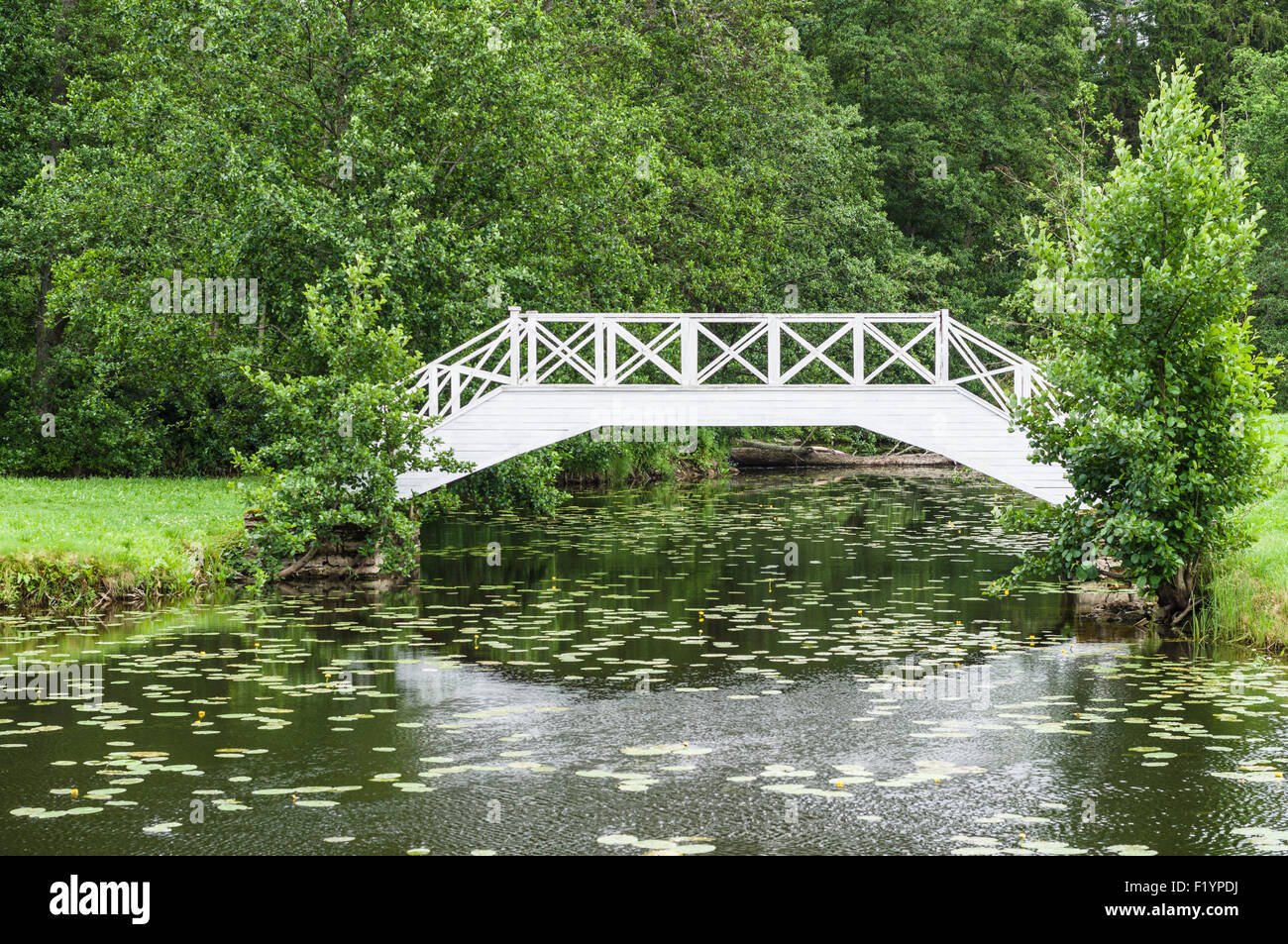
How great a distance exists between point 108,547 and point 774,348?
9774mm

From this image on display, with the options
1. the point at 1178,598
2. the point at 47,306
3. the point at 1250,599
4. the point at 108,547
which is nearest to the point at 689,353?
the point at 1178,598

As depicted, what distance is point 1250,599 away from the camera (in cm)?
1288

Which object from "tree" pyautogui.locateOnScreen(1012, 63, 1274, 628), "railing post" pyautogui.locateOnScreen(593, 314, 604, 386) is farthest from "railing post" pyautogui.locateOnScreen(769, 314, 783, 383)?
"tree" pyautogui.locateOnScreen(1012, 63, 1274, 628)

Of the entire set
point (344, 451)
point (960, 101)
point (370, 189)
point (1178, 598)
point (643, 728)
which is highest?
point (960, 101)

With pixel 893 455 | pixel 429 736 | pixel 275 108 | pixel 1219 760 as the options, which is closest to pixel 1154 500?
pixel 1219 760

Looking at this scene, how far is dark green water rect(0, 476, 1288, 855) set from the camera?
7145mm

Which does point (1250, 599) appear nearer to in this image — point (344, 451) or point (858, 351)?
point (858, 351)

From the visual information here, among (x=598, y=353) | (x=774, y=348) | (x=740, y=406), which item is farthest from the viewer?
(x=598, y=353)

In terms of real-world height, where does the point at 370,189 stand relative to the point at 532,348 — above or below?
above

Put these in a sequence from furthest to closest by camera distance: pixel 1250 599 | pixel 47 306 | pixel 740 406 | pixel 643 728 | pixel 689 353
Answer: pixel 47 306
pixel 689 353
pixel 740 406
pixel 1250 599
pixel 643 728

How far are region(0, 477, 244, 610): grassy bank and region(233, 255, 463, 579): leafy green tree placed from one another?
29.2 inches

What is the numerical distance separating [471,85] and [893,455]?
26.2 meters

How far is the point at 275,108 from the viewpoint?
2288 cm

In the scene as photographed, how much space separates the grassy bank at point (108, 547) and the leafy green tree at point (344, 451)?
741 millimetres
